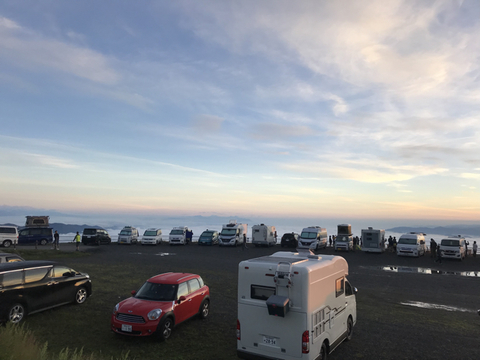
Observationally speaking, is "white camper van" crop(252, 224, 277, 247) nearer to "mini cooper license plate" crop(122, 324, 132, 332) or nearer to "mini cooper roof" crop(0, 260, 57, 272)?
"mini cooper roof" crop(0, 260, 57, 272)

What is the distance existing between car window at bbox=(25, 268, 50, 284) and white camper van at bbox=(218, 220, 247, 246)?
30.7 metres

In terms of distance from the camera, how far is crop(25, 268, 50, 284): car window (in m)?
11.3

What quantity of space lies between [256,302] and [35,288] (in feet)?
25.9

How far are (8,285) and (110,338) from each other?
3.71 m

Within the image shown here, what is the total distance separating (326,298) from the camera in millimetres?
8688

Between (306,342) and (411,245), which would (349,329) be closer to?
(306,342)

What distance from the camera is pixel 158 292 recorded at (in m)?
10.8

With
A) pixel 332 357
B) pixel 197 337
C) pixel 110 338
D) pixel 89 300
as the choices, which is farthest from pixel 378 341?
pixel 89 300

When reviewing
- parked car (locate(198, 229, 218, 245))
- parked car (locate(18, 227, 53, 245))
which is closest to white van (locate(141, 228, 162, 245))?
parked car (locate(198, 229, 218, 245))

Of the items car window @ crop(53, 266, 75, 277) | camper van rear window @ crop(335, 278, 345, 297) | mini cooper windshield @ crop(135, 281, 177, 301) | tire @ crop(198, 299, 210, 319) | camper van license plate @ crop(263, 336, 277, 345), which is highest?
camper van rear window @ crop(335, 278, 345, 297)

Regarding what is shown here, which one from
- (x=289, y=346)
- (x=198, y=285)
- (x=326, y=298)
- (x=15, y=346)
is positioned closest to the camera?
(x=15, y=346)

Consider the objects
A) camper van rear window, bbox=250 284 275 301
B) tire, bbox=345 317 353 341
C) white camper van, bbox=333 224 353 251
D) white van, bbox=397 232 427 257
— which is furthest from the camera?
white camper van, bbox=333 224 353 251

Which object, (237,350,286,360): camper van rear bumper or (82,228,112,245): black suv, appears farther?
(82,228,112,245): black suv

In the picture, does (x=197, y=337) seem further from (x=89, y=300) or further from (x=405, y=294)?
(x=405, y=294)
